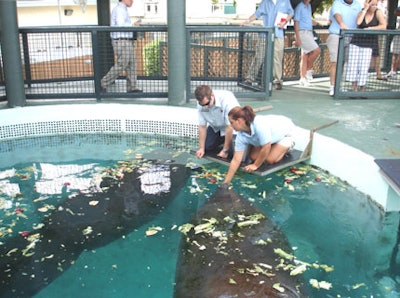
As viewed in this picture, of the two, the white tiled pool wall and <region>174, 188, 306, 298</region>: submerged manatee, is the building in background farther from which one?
<region>174, 188, 306, 298</region>: submerged manatee

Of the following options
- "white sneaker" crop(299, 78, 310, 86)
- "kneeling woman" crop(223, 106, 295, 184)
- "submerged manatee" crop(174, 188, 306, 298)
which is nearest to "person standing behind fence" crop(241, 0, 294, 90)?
"white sneaker" crop(299, 78, 310, 86)

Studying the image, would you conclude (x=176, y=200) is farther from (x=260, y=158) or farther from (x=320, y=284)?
(x=320, y=284)

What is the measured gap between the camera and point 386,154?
5.93m

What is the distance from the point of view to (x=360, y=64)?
29.7ft

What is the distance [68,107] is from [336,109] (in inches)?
195

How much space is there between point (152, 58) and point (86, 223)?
469 centimetres

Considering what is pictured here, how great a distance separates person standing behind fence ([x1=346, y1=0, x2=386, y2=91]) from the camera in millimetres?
8953

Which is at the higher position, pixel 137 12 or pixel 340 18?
pixel 137 12

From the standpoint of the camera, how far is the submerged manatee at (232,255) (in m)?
3.54

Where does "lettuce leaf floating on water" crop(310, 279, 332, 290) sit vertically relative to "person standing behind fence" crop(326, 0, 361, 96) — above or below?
below

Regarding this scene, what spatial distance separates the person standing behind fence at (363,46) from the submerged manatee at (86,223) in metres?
4.38

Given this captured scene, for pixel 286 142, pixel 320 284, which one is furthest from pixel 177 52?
pixel 320 284

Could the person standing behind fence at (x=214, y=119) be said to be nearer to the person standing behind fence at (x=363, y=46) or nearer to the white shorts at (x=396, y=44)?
the person standing behind fence at (x=363, y=46)

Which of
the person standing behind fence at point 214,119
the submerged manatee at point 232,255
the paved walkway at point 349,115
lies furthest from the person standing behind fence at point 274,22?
the submerged manatee at point 232,255
